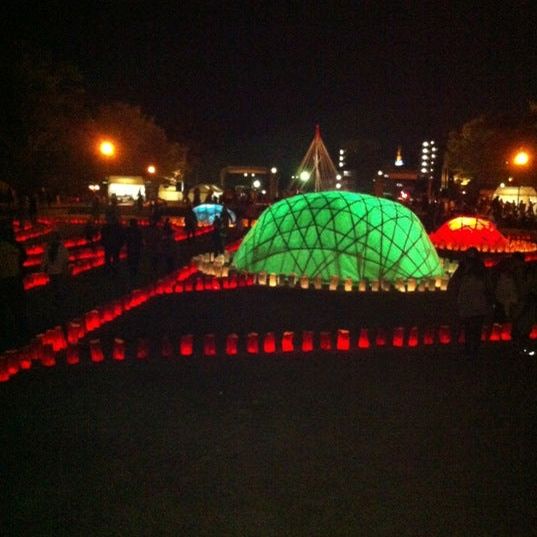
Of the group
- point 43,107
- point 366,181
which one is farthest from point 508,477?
point 366,181

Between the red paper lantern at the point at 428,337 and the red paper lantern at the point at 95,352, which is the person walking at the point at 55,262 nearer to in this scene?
the red paper lantern at the point at 95,352

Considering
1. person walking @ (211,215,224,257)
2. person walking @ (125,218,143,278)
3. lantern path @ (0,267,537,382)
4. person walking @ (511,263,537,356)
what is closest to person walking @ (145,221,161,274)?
person walking @ (125,218,143,278)

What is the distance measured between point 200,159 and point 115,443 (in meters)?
75.0

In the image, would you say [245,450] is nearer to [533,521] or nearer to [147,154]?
A: [533,521]

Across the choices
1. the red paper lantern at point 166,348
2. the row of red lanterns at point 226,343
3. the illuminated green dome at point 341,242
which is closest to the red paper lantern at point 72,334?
the row of red lanterns at point 226,343

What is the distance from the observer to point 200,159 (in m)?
80.1

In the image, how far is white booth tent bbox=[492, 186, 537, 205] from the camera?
4732 cm

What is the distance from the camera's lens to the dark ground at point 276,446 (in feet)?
17.2

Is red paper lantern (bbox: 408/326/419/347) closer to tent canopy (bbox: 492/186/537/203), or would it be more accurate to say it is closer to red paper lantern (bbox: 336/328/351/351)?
red paper lantern (bbox: 336/328/351/351)

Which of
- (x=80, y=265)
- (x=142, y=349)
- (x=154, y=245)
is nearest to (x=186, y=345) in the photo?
(x=142, y=349)

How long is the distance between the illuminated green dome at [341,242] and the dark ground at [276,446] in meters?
7.52

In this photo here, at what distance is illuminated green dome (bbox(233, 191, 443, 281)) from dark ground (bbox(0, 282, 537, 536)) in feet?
24.7

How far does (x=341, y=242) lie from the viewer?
18391mm

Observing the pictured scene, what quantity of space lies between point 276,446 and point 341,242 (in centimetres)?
1213
